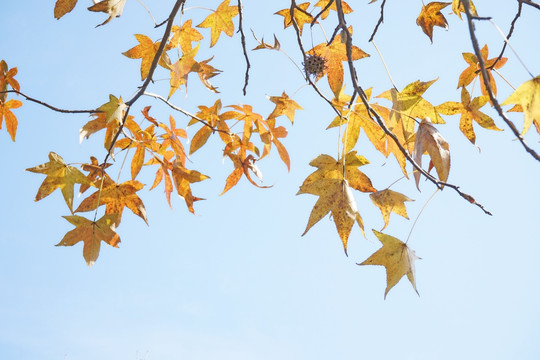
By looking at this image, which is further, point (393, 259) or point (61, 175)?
point (61, 175)

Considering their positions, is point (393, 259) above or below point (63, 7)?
below

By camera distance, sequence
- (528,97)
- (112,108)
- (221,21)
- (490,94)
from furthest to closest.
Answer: (221,21) → (112,108) → (528,97) → (490,94)

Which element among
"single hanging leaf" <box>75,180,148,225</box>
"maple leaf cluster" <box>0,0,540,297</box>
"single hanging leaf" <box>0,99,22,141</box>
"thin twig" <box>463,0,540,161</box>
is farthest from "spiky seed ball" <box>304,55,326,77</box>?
"single hanging leaf" <box>0,99,22,141</box>

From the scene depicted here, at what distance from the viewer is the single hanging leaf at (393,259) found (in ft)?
2.58

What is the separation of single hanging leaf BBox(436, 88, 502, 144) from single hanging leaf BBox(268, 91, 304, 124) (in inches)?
11.2

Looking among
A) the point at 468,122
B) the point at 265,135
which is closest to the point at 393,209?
the point at 468,122

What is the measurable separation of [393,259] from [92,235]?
58 centimetres

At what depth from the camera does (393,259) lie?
803 mm

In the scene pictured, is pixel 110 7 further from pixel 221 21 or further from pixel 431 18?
pixel 431 18

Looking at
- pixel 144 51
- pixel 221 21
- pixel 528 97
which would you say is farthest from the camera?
pixel 221 21

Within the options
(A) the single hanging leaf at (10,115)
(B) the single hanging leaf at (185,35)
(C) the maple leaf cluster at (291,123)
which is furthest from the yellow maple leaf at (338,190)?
(A) the single hanging leaf at (10,115)

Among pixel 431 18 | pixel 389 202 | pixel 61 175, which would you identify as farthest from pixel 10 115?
pixel 431 18

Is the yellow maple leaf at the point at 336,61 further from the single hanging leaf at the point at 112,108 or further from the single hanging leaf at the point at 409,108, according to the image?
the single hanging leaf at the point at 112,108

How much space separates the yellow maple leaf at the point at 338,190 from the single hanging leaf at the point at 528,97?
281 mm
